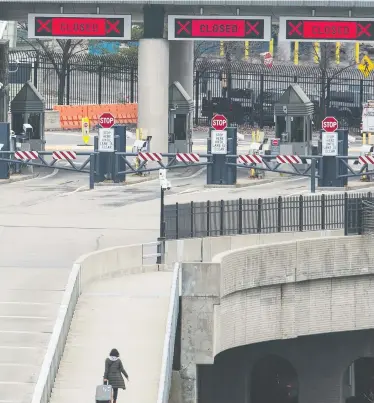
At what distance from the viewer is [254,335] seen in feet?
111

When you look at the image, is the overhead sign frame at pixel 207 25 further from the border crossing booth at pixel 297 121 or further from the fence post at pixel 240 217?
the fence post at pixel 240 217

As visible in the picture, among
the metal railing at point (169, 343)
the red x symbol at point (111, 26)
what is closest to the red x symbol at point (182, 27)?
the red x symbol at point (111, 26)

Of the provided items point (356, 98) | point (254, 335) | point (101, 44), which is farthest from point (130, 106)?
point (254, 335)

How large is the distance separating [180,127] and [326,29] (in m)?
6.32

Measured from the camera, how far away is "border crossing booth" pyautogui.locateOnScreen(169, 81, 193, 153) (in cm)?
5600

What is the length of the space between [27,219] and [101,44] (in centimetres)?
5513

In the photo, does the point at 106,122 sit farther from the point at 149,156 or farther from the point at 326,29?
the point at 326,29

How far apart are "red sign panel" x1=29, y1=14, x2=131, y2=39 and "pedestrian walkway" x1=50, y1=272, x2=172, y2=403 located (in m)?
21.6

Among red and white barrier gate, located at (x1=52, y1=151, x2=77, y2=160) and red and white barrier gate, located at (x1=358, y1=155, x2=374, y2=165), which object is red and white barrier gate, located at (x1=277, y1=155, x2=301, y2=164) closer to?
red and white barrier gate, located at (x1=358, y1=155, x2=374, y2=165)

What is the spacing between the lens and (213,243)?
3584cm

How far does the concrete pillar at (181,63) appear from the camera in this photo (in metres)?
59.7

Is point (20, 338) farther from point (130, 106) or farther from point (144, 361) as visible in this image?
point (130, 106)

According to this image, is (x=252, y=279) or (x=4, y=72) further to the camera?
(x=4, y=72)

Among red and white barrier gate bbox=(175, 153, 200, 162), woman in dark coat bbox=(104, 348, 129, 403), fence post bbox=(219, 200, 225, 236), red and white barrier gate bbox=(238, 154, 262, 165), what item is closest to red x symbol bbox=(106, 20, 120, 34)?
red and white barrier gate bbox=(175, 153, 200, 162)
